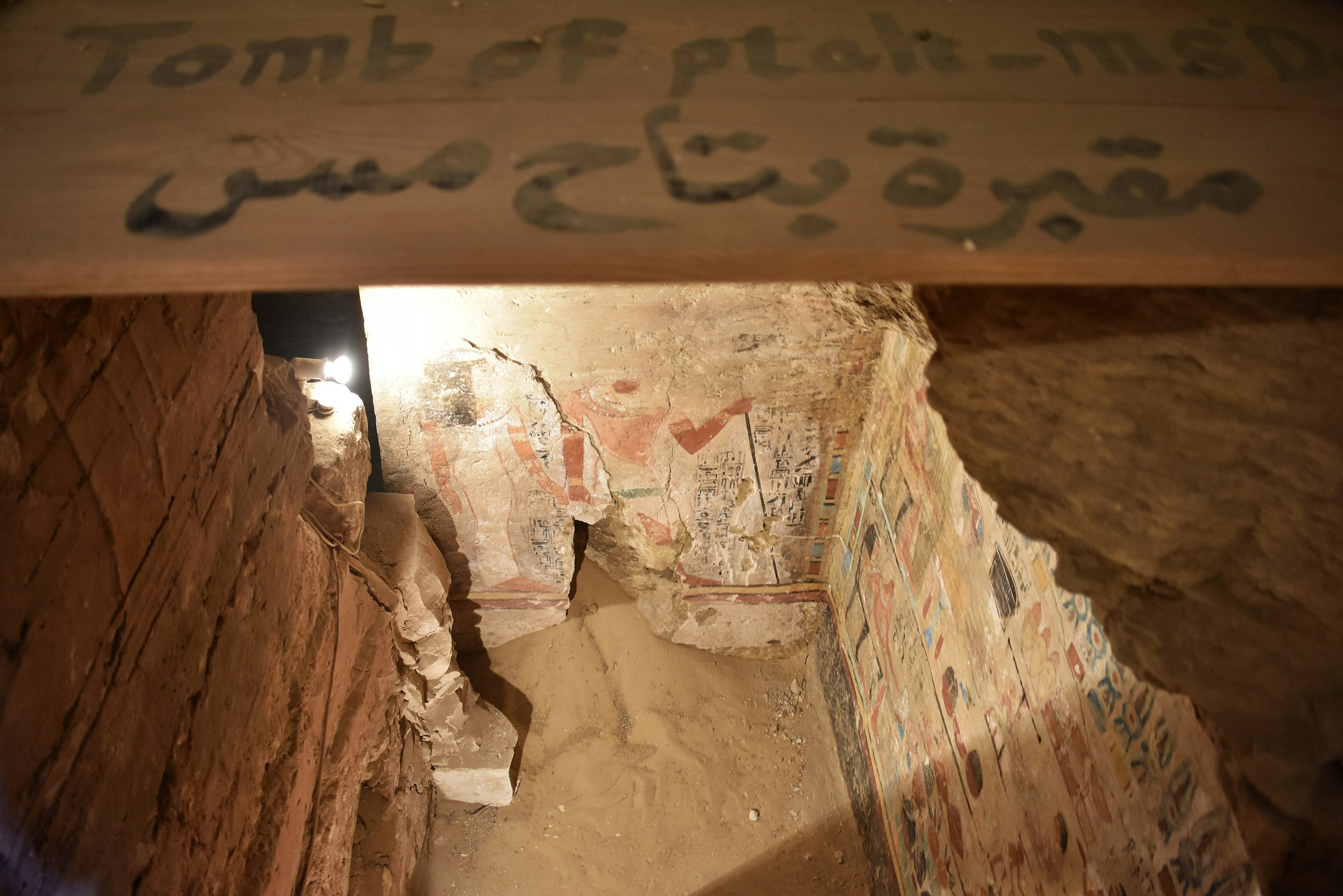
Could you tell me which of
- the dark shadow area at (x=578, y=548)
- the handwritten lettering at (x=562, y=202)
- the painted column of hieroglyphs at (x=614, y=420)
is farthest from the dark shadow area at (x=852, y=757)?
the handwritten lettering at (x=562, y=202)

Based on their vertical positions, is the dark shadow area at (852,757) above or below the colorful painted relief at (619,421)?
below

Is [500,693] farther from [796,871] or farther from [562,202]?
[562,202]

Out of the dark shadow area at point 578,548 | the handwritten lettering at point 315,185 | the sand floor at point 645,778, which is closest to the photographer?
the handwritten lettering at point 315,185

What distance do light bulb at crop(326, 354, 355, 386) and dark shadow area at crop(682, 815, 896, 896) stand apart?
8.31 feet

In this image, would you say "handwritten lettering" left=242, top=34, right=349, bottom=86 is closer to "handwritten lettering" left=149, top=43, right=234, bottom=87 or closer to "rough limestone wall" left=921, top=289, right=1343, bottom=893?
"handwritten lettering" left=149, top=43, right=234, bottom=87

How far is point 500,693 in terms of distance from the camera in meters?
4.05

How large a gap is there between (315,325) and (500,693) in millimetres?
1957

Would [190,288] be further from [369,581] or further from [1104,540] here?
[369,581]

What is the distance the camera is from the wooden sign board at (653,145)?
830 millimetres

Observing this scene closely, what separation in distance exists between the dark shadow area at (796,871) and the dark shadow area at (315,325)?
233 centimetres

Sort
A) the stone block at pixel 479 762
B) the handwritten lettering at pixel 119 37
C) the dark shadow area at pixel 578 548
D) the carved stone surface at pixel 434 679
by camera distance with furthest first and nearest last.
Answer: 1. the dark shadow area at pixel 578 548
2. the stone block at pixel 479 762
3. the carved stone surface at pixel 434 679
4. the handwritten lettering at pixel 119 37

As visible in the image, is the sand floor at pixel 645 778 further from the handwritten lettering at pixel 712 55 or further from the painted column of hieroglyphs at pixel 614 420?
the handwritten lettering at pixel 712 55

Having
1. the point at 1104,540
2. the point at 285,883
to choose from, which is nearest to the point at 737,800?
the point at 285,883

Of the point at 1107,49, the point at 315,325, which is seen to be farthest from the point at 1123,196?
the point at 315,325
